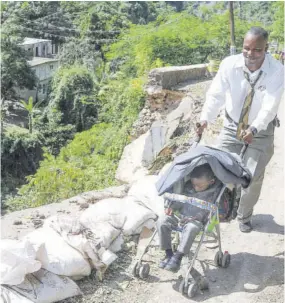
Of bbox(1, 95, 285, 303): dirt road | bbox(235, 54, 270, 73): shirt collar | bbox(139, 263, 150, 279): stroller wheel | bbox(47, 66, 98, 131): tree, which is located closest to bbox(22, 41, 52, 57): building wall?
bbox(47, 66, 98, 131): tree

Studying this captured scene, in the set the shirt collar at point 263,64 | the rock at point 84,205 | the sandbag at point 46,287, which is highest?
the shirt collar at point 263,64

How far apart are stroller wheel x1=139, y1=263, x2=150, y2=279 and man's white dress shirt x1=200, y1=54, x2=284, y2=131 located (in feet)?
4.24

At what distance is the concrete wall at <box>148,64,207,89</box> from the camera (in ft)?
40.0

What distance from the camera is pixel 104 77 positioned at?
26984mm

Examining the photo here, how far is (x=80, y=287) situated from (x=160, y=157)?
4.40m

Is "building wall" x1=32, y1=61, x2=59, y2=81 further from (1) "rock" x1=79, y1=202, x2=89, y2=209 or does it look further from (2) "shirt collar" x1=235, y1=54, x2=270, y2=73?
(2) "shirt collar" x1=235, y1=54, x2=270, y2=73

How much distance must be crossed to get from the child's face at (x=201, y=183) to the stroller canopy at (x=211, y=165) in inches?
3.9

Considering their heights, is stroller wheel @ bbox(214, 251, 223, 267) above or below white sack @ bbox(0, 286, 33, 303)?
below

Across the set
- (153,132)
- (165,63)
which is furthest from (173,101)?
(165,63)

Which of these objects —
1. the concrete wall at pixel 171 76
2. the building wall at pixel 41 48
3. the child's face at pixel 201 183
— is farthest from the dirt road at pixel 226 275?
the building wall at pixel 41 48

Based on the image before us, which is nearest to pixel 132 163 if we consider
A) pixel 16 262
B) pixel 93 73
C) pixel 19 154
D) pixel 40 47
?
pixel 16 262

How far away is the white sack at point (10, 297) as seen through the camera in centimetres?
356

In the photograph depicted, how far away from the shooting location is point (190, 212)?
4.14m

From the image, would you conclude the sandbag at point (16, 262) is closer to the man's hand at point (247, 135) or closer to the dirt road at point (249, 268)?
the dirt road at point (249, 268)
